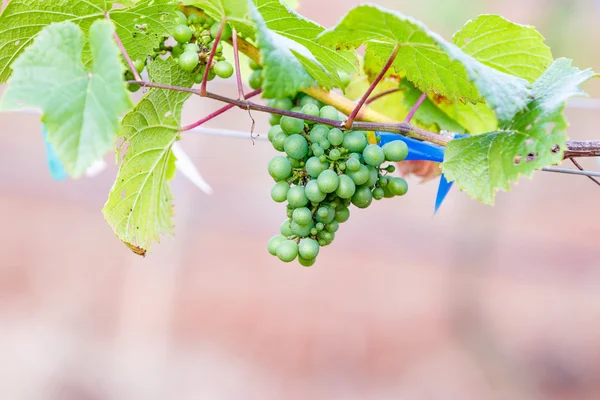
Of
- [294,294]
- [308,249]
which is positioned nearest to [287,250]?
[308,249]

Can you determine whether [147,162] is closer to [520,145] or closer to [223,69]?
[223,69]

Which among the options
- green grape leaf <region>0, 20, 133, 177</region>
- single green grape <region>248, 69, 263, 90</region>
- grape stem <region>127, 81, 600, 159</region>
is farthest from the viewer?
single green grape <region>248, 69, 263, 90</region>

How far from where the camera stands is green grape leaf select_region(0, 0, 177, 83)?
488 millimetres

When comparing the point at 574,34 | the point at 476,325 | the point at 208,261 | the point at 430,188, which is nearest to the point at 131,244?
the point at 574,34

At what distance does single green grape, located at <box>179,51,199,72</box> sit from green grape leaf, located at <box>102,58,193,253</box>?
0.03m

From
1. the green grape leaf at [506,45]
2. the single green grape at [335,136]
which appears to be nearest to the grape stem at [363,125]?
the single green grape at [335,136]

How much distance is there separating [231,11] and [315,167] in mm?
142

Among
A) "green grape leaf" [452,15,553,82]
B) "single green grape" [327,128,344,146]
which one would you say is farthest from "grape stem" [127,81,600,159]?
"green grape leaf" [452,15,553,82]

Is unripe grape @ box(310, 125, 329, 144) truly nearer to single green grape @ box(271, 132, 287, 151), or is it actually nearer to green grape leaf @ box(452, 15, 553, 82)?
single green grape @ box(271, 132, 287, 151)

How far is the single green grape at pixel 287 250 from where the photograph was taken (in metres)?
0.47

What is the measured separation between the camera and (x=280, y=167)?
1.57 ft

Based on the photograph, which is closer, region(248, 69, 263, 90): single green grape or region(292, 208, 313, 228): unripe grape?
region(292, 208, 313, 228): unripe grape

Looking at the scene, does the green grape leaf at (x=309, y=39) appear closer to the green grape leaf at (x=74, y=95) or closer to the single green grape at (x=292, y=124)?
the single green grape at (x=292, y=124)

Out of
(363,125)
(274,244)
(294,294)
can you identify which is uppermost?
(363,125)
